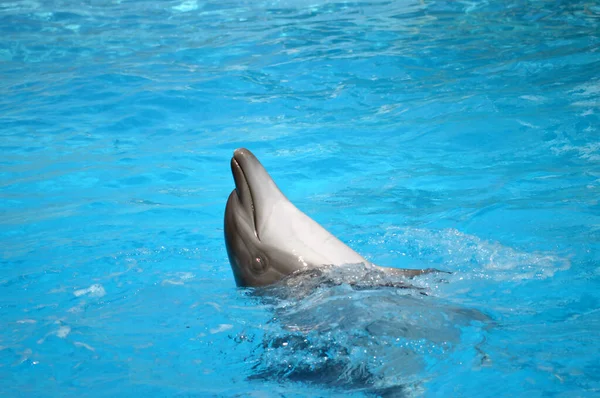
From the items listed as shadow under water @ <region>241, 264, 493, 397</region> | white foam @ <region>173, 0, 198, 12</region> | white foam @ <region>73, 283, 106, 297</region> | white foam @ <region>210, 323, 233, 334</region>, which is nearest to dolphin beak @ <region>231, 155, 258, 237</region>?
shadow under water @ <region>241, 264, 493, 397</region>

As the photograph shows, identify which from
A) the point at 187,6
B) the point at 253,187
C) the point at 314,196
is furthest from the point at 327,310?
the point at 187,6

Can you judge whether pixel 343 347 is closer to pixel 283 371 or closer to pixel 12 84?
pixel 283 371

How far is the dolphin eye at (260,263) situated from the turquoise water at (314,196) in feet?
0.65

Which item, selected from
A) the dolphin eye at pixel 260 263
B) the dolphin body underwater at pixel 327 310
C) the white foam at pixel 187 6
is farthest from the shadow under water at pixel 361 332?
the white foam at pixel 187 6

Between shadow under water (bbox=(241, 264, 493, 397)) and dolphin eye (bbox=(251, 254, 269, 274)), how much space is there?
0.39 ft

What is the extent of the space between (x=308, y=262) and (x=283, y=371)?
0.67 meters

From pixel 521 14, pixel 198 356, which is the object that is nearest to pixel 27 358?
pixel 198 356

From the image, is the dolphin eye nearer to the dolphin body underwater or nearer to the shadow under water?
the dolphin body underwater

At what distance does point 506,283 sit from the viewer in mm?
5039

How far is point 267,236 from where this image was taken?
423 cm

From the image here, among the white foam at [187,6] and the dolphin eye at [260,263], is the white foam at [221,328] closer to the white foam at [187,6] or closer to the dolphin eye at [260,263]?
the dolphin eye at [260,263]

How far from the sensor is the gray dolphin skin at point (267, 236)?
13.8 ft

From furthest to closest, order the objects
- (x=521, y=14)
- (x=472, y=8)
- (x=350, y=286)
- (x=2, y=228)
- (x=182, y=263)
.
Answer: (x=472, y=8) < (x=521, y=14) < (x=2, y=228) < (x=182, y=263) < (x=350, y=286)

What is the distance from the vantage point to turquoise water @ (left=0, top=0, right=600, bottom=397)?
4.00 meters
